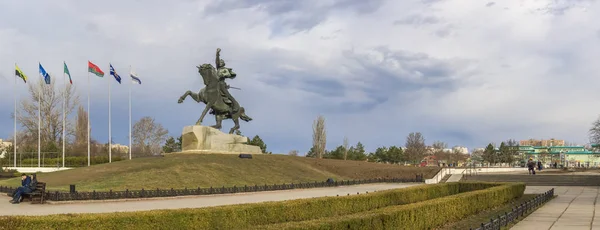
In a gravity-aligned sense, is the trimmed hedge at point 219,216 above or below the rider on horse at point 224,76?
below

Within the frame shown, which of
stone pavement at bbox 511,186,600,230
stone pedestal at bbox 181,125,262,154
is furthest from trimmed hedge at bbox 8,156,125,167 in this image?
stone pavement at bbox 511,186,600,230

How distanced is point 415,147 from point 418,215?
97.1 meters

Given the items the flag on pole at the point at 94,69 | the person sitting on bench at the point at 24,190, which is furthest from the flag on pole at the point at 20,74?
the person sitting on bench at the point at 24,190

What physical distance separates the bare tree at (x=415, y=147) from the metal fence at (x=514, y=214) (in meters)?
82.3

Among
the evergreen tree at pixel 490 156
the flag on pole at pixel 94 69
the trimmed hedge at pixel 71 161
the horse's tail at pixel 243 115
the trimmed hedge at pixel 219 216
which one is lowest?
the evergreen tree at pixel 490 156

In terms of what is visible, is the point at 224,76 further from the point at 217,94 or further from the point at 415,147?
the point at 415,147

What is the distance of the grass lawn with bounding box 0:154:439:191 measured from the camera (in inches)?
1199

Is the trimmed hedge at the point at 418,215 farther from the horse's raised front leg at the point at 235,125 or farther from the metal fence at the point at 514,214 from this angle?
the horse's raised front leg at the point at 235,125

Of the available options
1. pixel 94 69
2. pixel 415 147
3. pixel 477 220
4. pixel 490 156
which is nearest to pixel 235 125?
pixel 94 69

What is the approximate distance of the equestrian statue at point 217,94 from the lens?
46.3 m

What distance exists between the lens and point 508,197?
24.2 metres

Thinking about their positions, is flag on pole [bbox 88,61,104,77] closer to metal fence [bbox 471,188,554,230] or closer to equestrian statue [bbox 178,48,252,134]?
equestrian statue [bbox 178,48,252,134]

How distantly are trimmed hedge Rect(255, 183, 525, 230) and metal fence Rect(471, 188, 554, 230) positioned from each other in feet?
5.06

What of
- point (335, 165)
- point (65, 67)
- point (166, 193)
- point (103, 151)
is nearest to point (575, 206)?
point (166, 193)
